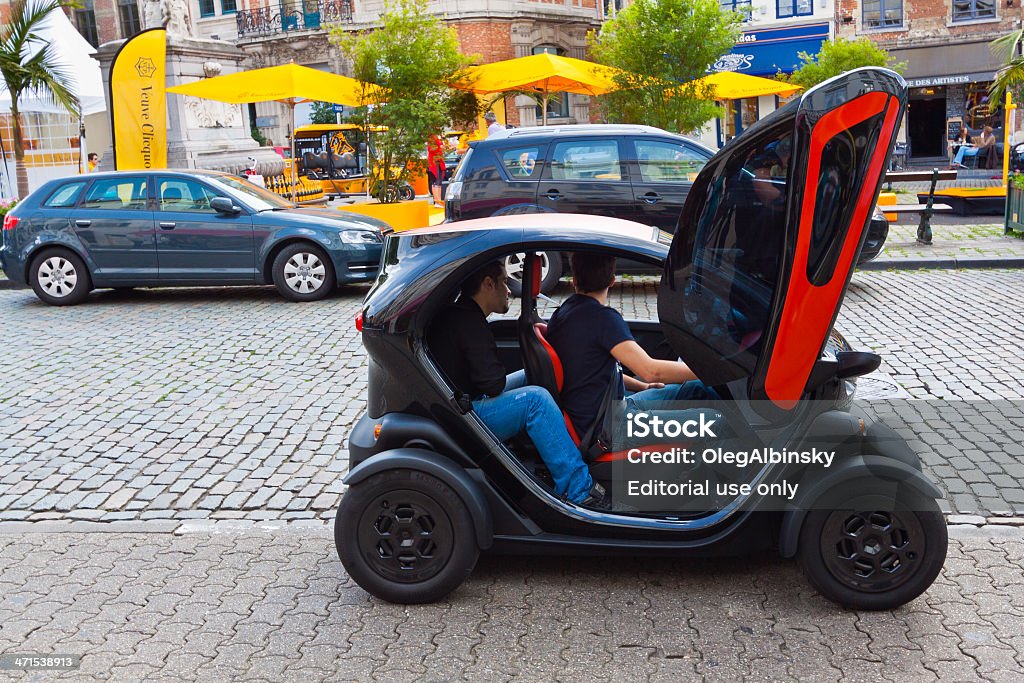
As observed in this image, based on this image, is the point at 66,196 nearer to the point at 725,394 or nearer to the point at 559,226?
the point at 559,226

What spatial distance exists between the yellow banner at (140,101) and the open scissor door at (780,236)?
16.1 m

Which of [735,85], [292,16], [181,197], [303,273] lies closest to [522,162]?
[303,273]

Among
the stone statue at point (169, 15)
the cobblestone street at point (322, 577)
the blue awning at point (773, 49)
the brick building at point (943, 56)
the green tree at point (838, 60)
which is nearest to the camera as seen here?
the cobblestone street at point (322, 577)

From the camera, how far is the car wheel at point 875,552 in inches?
157

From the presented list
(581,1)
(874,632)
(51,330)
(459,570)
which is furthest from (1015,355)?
(581,1)

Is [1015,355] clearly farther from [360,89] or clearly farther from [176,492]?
[360,89]

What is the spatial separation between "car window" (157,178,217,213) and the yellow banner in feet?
21.8

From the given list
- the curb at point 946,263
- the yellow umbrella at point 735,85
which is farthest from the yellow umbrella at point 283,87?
the yellow umbrella at point 735,85

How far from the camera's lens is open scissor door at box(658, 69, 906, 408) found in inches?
141

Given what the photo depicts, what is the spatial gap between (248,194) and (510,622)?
9.41 m

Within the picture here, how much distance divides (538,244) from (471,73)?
56.5 feet

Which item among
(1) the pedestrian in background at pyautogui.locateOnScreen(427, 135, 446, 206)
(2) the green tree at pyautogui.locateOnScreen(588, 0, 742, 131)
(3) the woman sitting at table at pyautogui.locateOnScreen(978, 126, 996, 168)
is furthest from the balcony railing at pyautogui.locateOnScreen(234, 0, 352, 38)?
(3) the woman sitting at table at pyautogui.locateOnScreen(978, 126, 996, 168)

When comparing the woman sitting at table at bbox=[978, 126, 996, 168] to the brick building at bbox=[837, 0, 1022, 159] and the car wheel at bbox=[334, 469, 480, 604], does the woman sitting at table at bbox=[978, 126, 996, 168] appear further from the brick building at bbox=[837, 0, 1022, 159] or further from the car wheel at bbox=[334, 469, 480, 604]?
the car wheel at bbox=[334, 469, 480, 604]

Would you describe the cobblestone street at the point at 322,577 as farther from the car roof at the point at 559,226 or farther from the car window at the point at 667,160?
the car window at the point at 667,160
